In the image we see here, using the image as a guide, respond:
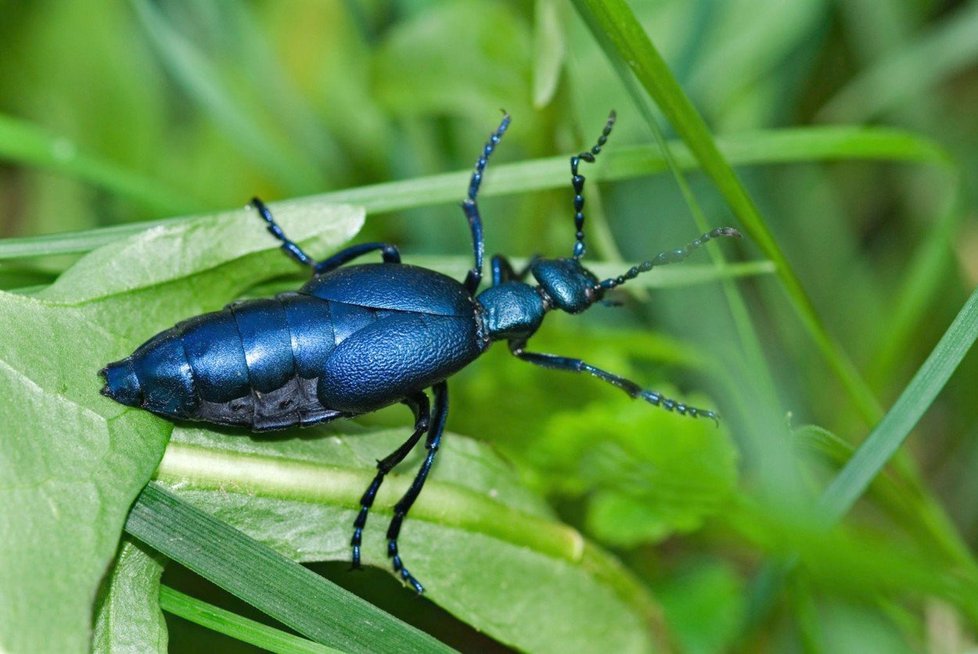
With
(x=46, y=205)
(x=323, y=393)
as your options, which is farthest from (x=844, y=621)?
(x=46, y=205)

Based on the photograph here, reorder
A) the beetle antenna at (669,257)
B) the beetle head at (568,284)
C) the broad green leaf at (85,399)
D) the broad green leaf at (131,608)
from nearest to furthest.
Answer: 1. the broad green leaf at (85,399)
2. the broad green leaf at (131,608)
3. the beetle antenna at (669,257)
4. the beetle head at (568,284)

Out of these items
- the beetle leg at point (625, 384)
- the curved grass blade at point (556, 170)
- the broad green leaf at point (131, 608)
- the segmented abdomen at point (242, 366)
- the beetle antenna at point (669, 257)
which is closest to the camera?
the broad green leaf at point (131, 608)

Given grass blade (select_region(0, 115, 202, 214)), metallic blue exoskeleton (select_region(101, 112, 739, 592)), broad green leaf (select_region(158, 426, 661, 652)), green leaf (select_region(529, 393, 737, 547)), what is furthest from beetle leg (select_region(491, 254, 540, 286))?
grass blade (select_region(0, 115, 202, 214))

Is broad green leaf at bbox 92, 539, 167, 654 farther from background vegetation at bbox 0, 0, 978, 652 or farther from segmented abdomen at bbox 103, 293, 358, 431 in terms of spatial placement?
segmented abdomen at bbox 103, 293, 358, 431

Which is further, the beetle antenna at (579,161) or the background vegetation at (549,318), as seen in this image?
the beetle antenna at (579,161)

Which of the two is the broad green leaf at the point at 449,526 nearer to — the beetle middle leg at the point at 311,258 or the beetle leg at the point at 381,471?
the beetle leg at the point at 381,471

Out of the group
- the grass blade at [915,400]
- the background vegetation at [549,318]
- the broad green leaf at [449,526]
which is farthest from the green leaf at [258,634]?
the grass blade at [915,400]
